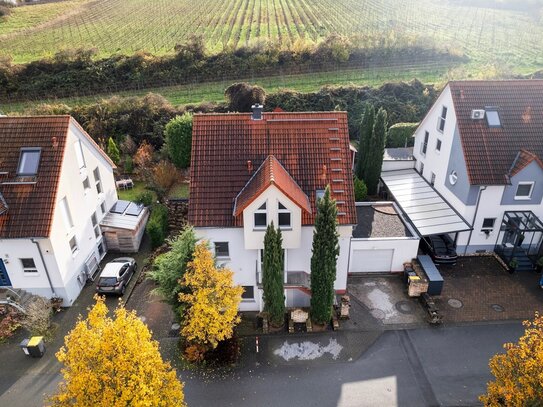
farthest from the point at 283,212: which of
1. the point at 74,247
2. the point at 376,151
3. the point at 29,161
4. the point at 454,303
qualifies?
the point at 376,151

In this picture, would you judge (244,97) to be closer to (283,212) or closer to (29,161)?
(29,161)

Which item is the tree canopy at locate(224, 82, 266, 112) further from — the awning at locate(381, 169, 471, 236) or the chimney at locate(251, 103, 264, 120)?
the chimney at locate(251, 103, 264, 120)

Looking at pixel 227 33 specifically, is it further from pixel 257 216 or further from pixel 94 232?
pixel 257 216

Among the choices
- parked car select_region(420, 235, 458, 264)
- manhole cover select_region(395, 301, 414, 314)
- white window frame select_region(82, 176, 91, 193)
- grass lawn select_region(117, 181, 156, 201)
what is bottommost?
manhole cover select_region(395, 301, 414, 314)

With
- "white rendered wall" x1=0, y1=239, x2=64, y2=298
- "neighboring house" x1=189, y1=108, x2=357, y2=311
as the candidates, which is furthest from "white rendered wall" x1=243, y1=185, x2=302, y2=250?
"white rendered wall" x1=0, y1=239, x2=64, y2=298

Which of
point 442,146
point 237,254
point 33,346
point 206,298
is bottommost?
point 33,346
